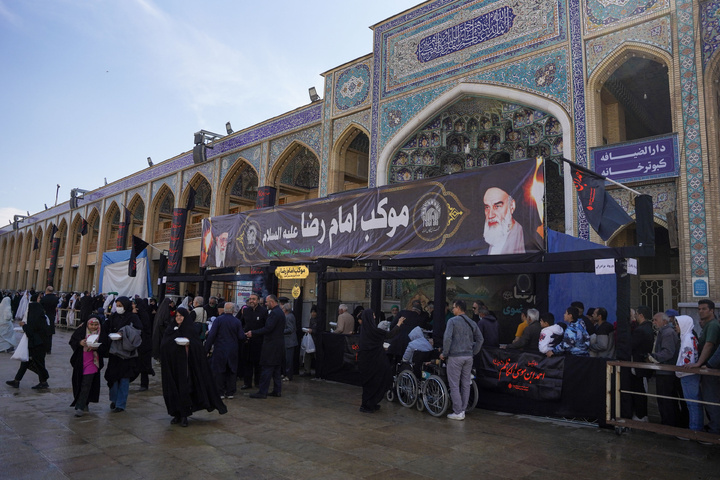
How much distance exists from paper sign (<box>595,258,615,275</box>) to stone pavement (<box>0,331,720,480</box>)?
1.70 m

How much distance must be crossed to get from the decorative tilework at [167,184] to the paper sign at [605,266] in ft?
58.6

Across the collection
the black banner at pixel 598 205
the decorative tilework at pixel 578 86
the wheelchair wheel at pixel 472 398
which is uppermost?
the decorative tilework at pixel 578 86

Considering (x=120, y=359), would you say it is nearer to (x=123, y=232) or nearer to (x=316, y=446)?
(x=316, y=446)

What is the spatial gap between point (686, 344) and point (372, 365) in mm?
3472

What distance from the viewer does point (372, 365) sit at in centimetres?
645

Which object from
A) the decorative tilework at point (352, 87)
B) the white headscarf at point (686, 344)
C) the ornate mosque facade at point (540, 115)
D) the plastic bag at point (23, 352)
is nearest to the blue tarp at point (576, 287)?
the ornate mosque facade at point (540, 115)

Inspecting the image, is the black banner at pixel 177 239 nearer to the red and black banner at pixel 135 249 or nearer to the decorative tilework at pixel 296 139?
the red and black banner at pixel 135 249

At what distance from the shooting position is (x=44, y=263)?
33438mm

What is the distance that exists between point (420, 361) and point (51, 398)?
4743mm

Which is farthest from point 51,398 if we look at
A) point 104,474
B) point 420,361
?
point 420,361

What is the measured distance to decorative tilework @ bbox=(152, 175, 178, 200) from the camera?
2058 cm

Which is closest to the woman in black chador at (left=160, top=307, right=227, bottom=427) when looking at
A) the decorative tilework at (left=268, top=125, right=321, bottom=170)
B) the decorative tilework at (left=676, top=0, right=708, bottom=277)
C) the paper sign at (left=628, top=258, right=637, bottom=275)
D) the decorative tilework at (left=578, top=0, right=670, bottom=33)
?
the paper sign at (left=628, top=258, right=637, bottom=275)

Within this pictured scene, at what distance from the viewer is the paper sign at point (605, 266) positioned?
5551 millimetres

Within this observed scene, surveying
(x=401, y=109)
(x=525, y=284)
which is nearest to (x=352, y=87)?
(x=401, y=109)
